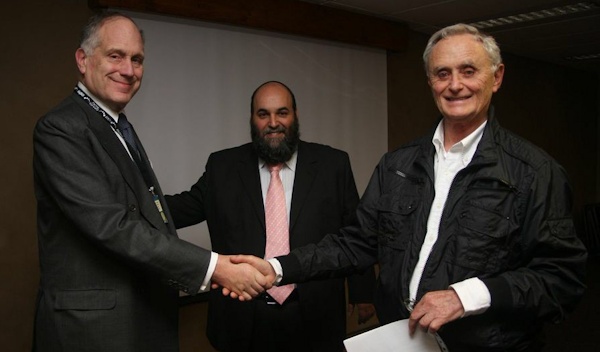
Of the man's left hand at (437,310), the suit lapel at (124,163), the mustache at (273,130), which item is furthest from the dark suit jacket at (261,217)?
the man's left hand at (437,310)

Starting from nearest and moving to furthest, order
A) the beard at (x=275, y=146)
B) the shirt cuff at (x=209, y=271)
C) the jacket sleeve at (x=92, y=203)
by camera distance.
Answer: the jacket sleeve at (x=92, y=203) < the shirt cuff at (x=209, y=271) < the beard at (x=275, y=146)

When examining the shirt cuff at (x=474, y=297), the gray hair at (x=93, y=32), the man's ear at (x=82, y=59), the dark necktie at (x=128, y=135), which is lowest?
the shirt cuff at (x=474, y=297)

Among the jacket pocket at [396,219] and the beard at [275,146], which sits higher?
the beard at [275,146]

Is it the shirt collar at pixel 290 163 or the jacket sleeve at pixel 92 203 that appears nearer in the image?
the jacket sleeve at pixel 92 203

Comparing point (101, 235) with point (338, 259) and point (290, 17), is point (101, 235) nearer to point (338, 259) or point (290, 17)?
point (338, 259)

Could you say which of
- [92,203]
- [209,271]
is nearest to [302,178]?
[209,271]

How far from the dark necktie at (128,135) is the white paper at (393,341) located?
3.01ft

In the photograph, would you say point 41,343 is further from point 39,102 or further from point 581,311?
point 581,311

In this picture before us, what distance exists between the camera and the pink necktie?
2.11 meters

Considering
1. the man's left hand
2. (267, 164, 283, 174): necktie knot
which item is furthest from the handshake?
the man's left hand

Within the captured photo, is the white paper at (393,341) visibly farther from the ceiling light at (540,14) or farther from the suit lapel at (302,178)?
the ceiling light at (540,14)

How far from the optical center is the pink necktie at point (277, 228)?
6.93ft

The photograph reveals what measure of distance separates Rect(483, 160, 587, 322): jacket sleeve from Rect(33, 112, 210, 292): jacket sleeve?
936 millimetres

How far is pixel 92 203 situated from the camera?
1493mm
